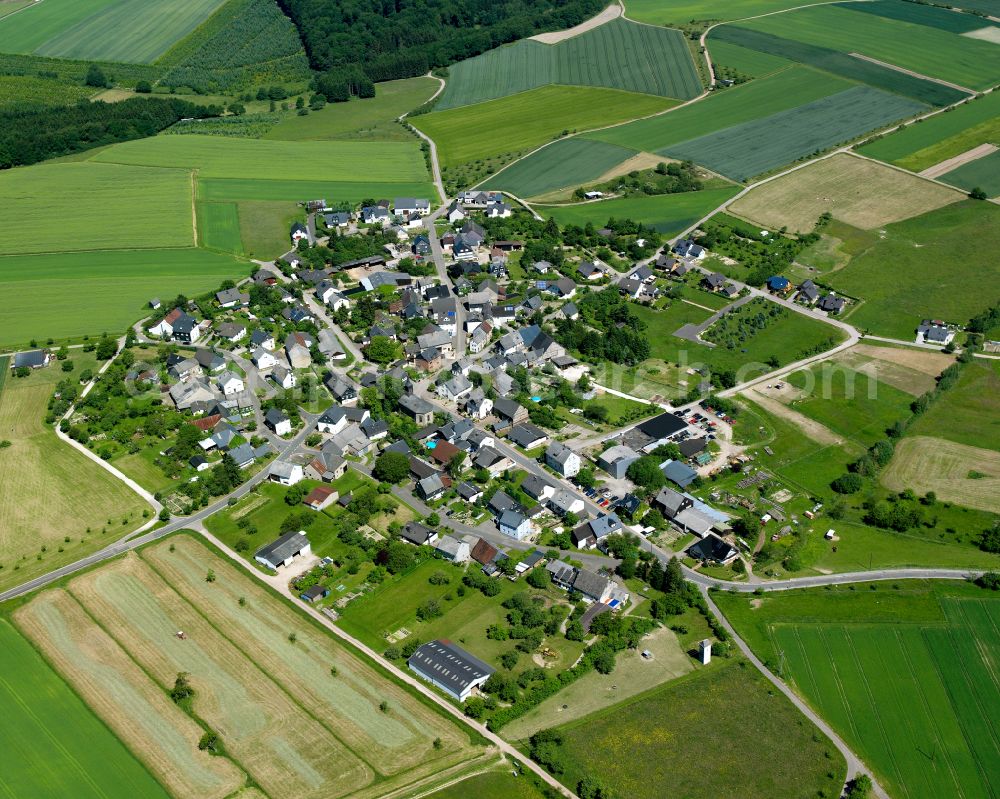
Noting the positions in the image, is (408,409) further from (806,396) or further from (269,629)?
(806,396)

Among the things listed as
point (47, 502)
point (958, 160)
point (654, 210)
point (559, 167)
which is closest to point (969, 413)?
point (654, 210)

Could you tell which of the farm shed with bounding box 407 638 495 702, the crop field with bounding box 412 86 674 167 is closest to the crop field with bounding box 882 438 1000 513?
the farm shed with bounding box 407 638 495 702

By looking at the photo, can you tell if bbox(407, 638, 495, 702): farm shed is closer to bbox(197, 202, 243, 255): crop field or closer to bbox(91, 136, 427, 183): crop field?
bbox(197, 202, 243, 255): crop field

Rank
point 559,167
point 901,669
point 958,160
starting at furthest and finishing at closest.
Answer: point 559,167 → point 958,160 → point 901,669

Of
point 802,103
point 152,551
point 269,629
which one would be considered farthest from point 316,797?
point 802,103

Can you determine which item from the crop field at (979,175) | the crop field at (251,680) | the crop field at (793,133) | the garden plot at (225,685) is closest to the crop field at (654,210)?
the crop field at (793,133)

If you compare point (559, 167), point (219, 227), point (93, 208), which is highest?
point (93, 208)

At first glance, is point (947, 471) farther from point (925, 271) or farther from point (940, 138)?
point (940, 138)
